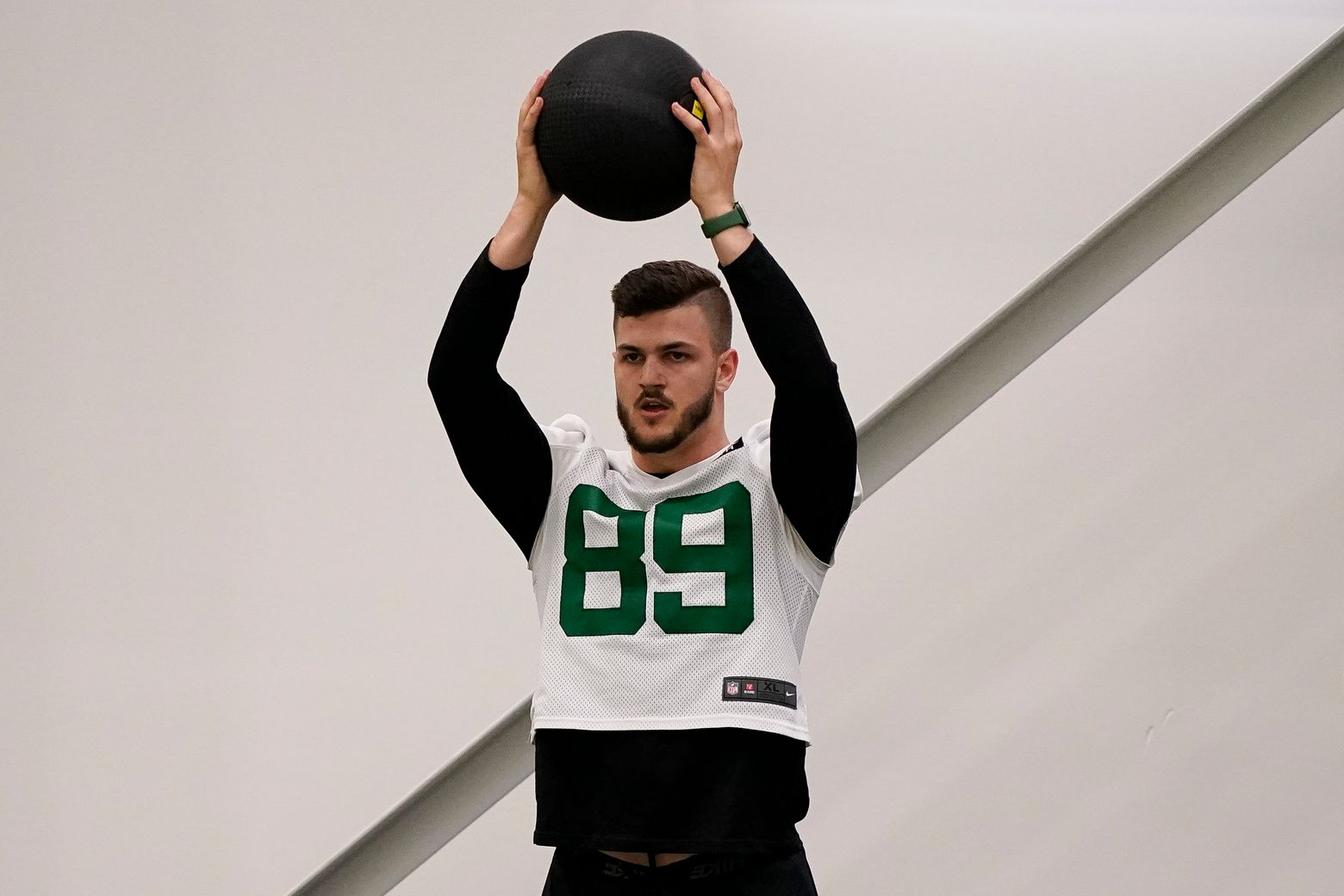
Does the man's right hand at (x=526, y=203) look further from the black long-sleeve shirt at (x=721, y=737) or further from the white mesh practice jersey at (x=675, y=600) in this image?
the white mesh practice jersey at (x=675, y=600)

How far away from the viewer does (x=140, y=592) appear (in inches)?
106

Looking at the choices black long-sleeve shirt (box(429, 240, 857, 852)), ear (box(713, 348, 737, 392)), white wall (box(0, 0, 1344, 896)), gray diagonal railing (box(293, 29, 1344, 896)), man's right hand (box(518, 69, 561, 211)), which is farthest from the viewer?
white wall (box(0, 0, 1344, 896))

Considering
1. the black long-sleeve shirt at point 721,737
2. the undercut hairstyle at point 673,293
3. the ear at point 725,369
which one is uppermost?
the undercut hairstyle at point 673,293

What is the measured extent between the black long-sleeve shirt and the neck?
5.2 inches

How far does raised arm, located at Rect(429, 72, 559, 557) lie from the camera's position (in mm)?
1500

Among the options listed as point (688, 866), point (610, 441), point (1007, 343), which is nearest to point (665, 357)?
point (688, 866)

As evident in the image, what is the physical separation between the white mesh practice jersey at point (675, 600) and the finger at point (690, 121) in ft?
1.22

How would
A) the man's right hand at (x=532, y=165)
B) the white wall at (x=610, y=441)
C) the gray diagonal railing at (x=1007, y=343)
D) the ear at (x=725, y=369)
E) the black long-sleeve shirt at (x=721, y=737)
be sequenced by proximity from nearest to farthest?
the black long-sleeve shirt at (x=721, y=737)
the man's right hand at (x=532, y=165)
the ear at (x=725, y=369)
the gray diagonal railing at (x=1007, y=343)
the white wall at (x=610, y=441)

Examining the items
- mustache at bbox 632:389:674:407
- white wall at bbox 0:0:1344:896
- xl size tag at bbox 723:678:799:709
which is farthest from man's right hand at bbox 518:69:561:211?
white wall at bbox 0:0:1344:896

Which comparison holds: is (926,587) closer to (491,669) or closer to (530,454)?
(491,669)

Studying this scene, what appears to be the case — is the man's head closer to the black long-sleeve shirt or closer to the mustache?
the mustache

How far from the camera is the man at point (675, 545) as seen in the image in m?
1.42

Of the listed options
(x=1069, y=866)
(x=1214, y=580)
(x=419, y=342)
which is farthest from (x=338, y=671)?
(x=1214, y=580)

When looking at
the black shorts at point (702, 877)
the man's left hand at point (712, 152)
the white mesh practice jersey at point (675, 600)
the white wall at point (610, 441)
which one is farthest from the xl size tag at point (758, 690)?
the white wall at point (610, 441)
